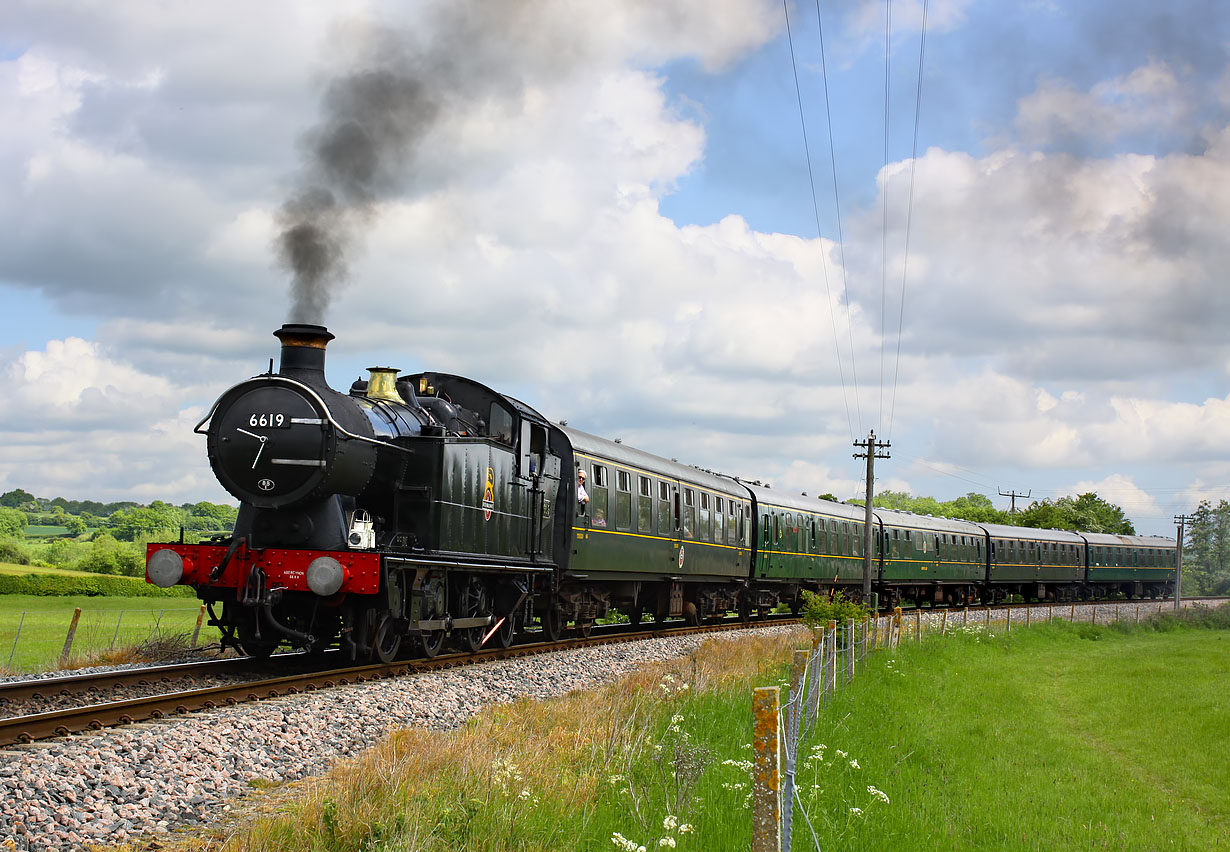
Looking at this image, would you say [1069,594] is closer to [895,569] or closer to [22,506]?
[895,569]

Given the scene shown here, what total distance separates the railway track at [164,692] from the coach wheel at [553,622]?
8.64ft

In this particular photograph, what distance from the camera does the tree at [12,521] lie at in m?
93.1

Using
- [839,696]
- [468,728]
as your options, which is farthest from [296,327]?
[839,696]

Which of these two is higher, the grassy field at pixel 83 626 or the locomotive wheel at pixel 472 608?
the locomotive wheel at pixel 472 608

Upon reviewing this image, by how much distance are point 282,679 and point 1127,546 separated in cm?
6004

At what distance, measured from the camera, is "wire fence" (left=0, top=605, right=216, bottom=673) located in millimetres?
15648

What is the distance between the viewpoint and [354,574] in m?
12.3

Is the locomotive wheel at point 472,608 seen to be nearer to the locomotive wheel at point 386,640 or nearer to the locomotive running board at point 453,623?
the locomotive running board at point 453,623

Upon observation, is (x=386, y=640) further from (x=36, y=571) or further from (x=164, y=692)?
(x=36, y=571)

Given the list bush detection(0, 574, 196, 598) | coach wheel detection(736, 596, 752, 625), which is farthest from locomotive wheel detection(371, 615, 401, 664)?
bush detection(0, 574, 196, 598)

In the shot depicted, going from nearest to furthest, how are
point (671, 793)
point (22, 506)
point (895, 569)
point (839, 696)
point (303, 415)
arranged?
point (671, 793), point (303, 415), point (839, 696), point (895, 569), point (22, 506)

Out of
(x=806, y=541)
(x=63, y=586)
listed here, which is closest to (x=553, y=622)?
(x=806, y=541)

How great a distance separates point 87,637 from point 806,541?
67.8ft

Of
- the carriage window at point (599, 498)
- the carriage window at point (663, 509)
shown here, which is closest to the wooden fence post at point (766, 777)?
the carriage window at point (599, 498)
